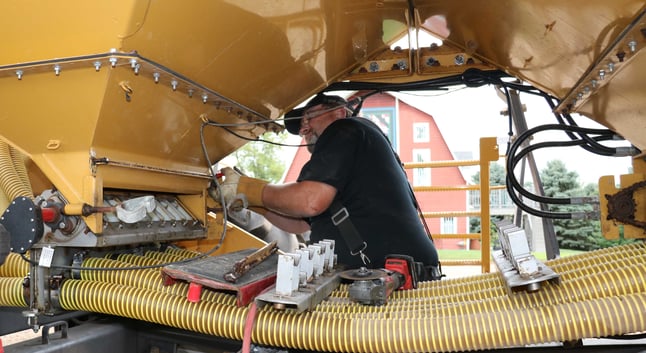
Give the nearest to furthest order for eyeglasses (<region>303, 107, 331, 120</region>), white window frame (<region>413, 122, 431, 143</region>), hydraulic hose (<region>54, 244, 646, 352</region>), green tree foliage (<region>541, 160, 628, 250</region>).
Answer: hydraulic hose (<region>54, 244, 646, 352</region>) → eyeglasses (<region>303, 107, 331, 120</region>) → green tree foliage (<region>541, 160, 628, 250</region>) → white window frame (<region>413, 122, 431, 143</region>)

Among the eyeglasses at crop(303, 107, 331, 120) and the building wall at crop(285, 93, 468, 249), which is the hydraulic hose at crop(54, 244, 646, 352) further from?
the building wall at crop(285, 93, 468, 249)

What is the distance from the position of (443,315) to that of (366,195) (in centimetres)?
129

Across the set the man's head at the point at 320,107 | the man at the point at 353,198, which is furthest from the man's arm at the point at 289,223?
the man's head at the point at 320,107

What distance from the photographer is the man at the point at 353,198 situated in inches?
103

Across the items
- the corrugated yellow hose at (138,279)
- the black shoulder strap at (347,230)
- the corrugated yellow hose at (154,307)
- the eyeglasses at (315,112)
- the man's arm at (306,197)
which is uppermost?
the eyeglasses at (315,112)

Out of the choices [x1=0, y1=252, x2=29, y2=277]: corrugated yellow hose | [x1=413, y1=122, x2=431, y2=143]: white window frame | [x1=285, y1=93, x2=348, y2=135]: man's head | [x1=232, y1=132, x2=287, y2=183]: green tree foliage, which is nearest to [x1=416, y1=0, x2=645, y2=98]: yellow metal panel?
[x1=285, y1=93, x2=348, y2=135]: man's head

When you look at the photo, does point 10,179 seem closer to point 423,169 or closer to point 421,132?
point 423,169

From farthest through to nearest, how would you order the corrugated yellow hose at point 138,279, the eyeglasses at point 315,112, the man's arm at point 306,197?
the eyeglasses at point 315,112, the man's arm at point 306,197, the corrugated yellow hose at point 138,279

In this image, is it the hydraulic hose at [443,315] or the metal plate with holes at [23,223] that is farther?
the metal plate with holes at [23,223]

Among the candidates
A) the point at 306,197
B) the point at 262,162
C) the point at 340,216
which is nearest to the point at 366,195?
the point at 340,216

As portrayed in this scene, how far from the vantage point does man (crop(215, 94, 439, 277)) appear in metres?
2.61

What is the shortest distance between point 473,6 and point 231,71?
123 centimetres

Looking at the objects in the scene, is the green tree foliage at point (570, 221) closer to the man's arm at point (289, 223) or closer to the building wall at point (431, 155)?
the building wall at point (431, 155)

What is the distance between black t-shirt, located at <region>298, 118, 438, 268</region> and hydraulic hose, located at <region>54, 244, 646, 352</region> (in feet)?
2.85
